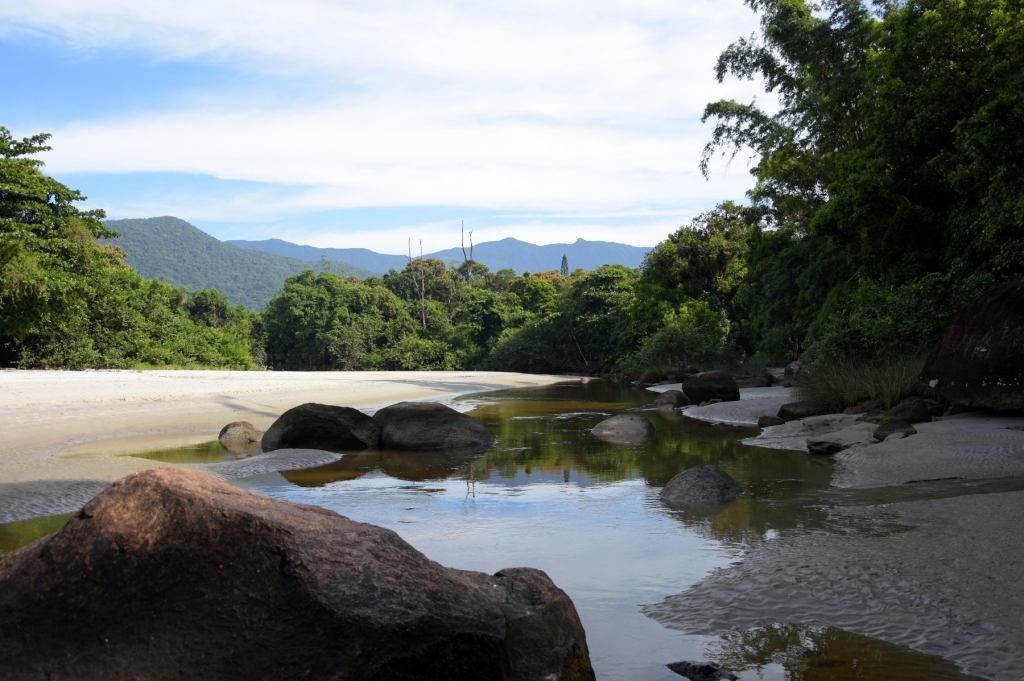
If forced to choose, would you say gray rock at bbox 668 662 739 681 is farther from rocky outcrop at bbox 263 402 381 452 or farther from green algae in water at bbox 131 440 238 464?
rocky outcrop at bbox 263 402 381 452

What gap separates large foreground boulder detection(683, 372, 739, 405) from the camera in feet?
65.1

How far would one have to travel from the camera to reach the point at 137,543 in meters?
2.83

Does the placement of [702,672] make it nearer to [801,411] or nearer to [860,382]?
[860,382]

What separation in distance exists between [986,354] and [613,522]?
642 centimetres

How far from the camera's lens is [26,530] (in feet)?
21.2

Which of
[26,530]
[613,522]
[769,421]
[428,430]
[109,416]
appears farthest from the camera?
[109,416]

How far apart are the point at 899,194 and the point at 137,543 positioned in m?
17.5

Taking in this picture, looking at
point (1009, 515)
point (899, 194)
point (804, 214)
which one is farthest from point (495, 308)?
point (1009, 515)

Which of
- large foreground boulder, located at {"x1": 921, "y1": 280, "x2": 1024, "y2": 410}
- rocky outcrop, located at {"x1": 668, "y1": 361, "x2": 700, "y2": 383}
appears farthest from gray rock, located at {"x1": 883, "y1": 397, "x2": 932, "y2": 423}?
rocky outcrop, located at {"x1": 668, "y1": 361, "x2": 700, "y2": 383}

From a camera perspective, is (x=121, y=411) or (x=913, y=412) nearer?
(x=913, y=412)

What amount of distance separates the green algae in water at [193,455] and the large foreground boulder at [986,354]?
10932 mm

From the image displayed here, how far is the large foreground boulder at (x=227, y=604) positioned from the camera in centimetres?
261

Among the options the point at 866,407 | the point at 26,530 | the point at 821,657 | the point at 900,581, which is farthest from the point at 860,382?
the point at 26,530

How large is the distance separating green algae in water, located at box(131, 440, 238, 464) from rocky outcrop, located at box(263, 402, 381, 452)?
0.81 m
